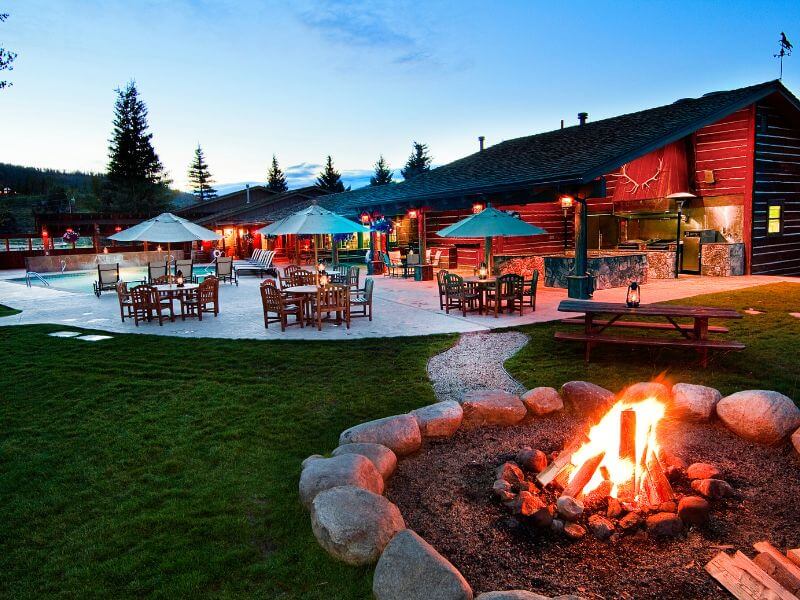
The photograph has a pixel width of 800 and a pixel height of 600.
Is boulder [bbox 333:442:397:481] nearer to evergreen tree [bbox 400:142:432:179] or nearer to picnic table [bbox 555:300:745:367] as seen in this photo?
picnic table [bbox 555:300:745:367]

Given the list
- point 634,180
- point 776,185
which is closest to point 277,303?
point 634,180

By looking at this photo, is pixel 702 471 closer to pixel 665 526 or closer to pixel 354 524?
pixel 665 526

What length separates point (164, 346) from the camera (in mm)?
8828

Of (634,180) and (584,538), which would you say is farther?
(634,180)

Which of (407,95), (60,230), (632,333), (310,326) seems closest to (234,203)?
(60,230)

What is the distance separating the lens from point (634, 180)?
17.8 meters

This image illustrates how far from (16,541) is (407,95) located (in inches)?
1575

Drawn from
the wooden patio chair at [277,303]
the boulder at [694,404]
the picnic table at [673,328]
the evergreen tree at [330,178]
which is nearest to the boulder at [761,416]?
the boulder at [694,404]

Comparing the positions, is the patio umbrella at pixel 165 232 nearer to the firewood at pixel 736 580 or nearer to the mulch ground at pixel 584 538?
the mulch ground at pixel 584 538

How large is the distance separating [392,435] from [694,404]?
2.82m

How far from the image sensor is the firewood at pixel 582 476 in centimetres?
350

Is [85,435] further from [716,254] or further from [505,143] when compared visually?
[505,143]

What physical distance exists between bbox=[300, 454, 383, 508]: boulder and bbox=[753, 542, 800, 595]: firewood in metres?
2.20

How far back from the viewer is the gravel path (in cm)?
637
